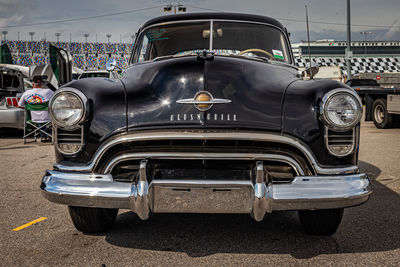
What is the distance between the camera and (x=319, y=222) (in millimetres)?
2580

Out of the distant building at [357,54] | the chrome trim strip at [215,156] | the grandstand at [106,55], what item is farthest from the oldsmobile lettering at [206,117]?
the distant building at [357,54]

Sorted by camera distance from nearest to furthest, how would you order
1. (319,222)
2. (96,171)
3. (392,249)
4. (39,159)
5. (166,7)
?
(96,171) < (392,249) < (319,222) < (39,159) < (166,7)

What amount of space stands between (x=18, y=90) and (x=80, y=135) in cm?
792

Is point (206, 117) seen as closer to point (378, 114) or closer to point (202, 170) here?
point (202, 170)

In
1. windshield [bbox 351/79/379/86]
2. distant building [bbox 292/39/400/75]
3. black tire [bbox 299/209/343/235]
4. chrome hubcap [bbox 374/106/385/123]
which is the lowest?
black tire [bbox 299/209/343/235]

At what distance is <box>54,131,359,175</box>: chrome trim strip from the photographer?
7.00 feet

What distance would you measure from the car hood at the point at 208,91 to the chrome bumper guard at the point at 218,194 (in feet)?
0.89

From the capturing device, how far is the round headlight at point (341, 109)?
7.33 ft

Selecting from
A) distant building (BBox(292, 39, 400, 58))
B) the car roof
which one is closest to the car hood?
the car roof

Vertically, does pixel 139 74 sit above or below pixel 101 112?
above

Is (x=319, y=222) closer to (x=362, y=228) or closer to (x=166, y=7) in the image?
(x=362, y=228)

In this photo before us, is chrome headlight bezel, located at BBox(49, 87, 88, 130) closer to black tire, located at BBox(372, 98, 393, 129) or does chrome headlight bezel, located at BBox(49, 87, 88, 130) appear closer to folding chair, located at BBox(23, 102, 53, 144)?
folding chair, located at BBox(23, 102, 53, 144)

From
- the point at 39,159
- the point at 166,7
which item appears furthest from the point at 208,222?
the point at 166,7

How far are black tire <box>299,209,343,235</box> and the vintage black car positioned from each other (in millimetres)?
35
